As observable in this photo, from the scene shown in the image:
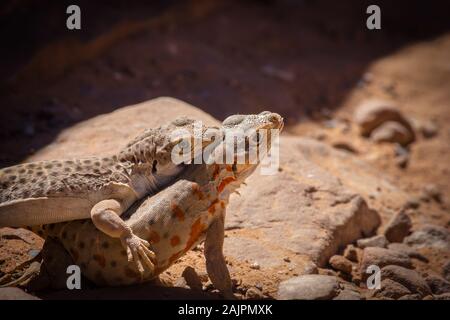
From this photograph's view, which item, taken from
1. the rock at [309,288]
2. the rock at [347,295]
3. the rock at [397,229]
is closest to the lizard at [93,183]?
the rock at [309,288]

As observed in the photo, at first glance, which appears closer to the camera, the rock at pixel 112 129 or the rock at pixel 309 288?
the rock at pixel 309 288

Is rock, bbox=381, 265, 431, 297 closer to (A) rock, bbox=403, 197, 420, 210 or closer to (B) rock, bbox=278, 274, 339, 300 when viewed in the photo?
(B) rock, bbox=278, 274, 339, 300

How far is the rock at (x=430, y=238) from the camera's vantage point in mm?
6590

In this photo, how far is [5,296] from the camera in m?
4.21

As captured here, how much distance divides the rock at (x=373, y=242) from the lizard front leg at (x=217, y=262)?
204cm

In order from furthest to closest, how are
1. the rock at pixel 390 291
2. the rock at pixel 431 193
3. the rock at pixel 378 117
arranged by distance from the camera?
the rock at pixel 378 117 → the rock at pixel 431 193 → the rock at pixel 390 291

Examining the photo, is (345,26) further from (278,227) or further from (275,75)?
(278,227)

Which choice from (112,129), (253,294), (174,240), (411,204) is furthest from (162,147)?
(411,204)

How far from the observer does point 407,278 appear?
5.28 m

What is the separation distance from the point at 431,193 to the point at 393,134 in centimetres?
179

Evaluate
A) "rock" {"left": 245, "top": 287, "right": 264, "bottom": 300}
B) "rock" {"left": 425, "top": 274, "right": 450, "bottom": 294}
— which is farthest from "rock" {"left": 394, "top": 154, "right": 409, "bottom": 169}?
"rock" {"left": 245, "top": 287, "right": 264, "bottom": 300}

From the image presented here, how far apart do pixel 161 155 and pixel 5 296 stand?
4.96 feet

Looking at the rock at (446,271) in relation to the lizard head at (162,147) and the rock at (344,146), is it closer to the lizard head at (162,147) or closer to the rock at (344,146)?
the lizard head at (162,147)

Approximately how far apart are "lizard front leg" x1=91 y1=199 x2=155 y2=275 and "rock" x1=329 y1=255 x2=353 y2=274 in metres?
2.05
